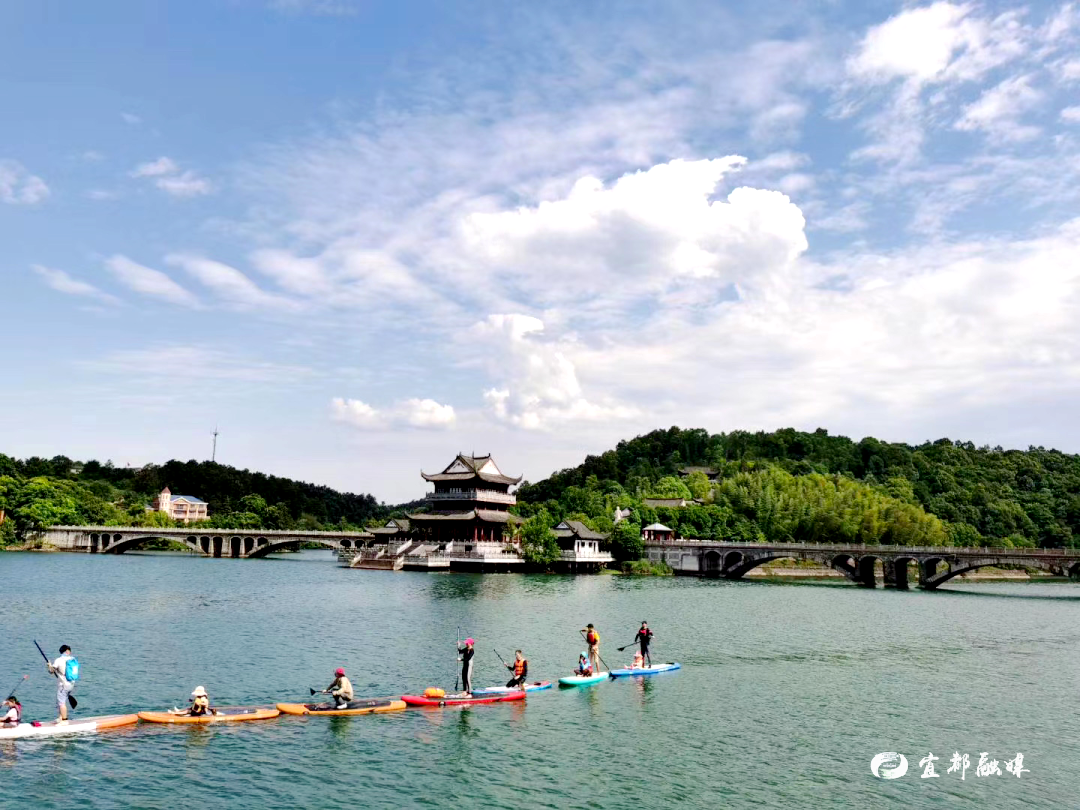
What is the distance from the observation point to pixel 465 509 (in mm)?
122938

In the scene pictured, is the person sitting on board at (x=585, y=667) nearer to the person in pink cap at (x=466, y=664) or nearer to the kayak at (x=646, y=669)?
the kayak at (x=646, y=669)

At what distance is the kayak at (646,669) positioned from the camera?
128 feet

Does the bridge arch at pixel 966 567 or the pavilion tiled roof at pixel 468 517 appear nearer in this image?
the bridge arch at pixel 966 567

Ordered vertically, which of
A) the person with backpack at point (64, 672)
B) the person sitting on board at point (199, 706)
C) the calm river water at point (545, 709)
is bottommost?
the calm river water at point (545, 709)

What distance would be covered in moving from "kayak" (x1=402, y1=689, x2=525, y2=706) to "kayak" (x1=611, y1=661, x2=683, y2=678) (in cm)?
697

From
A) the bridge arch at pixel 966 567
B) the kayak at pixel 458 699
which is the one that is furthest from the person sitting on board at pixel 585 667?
the bridge arch at pixel 966 567

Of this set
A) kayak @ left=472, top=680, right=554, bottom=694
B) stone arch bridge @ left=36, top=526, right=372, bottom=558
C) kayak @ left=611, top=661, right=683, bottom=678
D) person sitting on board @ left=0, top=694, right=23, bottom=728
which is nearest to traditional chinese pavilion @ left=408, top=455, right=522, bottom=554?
stone arch bridge @ left=36, top=526, right=372, bottom=558

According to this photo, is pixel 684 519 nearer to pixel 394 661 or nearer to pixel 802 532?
pixel 802 532

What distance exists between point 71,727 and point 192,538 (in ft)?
468

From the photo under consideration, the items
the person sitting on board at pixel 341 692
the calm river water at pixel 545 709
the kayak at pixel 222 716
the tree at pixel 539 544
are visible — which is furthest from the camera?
the tree at pixel 539 544

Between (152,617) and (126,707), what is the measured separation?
88.3ft

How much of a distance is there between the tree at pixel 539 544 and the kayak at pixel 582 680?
7623cm

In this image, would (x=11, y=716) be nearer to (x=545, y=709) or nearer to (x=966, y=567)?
(x=545, y=709)

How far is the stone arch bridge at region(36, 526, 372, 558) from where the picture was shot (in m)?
148
